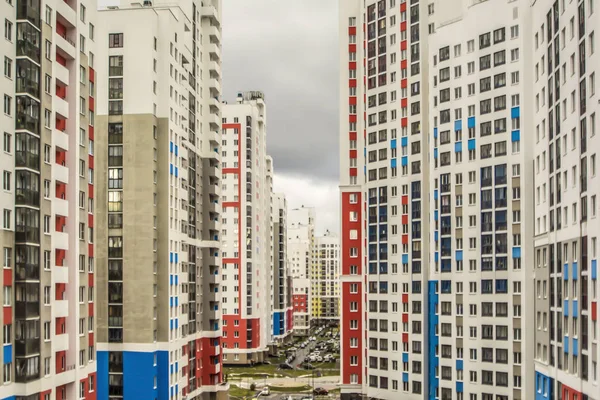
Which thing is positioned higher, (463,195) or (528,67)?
(528,67)

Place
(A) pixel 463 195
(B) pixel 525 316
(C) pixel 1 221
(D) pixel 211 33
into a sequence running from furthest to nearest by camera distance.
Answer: (D) pixel 211 33 → (A) pixel 463 195 → (B) pixel 525 316 → (C) pixel 1 221

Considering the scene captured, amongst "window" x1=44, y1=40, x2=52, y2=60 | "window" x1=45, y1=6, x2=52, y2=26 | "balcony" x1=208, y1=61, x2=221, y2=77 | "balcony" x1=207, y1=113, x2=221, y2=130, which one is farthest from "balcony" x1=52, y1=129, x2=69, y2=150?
"balcony" x1=208, y1=61, x2=221, y2=77

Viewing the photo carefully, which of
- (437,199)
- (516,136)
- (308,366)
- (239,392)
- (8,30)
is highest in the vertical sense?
(8,30)

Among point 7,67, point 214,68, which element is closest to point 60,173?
point 7,67

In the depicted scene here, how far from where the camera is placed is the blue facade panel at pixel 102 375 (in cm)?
7681

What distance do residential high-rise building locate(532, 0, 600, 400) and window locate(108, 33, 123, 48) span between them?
40.4m

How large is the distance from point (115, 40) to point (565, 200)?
4754cm

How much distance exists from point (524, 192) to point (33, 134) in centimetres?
4504

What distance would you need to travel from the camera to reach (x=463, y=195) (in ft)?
277

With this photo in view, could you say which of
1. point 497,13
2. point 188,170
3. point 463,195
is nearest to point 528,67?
point 497,13

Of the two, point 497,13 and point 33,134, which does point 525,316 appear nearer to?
point 497,13

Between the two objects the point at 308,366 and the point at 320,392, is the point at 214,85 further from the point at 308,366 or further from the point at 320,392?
the point at 308,366

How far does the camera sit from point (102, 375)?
77.0 meters

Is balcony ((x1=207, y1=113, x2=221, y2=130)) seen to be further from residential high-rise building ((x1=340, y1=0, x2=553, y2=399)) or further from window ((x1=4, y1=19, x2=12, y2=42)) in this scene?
window ((x1=4, y1=19, x2=12, y2=42))
